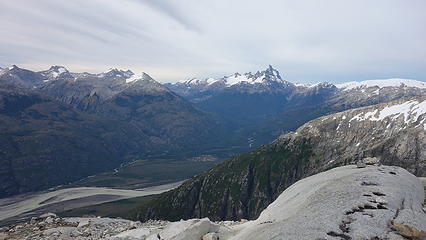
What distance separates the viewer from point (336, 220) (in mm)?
24000

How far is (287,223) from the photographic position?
966 inches

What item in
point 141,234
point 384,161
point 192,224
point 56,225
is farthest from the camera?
point 384,161

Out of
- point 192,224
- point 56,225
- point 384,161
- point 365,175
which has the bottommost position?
point 384,161

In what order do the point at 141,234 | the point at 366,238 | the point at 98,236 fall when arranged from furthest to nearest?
the point at 98,236 < the point at 141,234 < the point at 366,238

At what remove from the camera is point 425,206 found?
3094 cm

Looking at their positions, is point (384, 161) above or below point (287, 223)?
below

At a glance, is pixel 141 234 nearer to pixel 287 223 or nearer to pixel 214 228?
pixel 214 228

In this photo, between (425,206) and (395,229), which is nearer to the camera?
(395,229)

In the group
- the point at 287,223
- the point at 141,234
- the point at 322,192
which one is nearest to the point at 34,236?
the point at 141,234

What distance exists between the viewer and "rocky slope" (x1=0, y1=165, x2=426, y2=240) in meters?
22.5

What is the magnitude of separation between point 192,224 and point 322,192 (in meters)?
12.9

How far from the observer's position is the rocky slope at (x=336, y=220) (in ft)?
73.9

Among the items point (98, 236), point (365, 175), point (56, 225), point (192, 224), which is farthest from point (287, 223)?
point (56, 225)

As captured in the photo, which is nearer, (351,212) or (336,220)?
(336,220)
